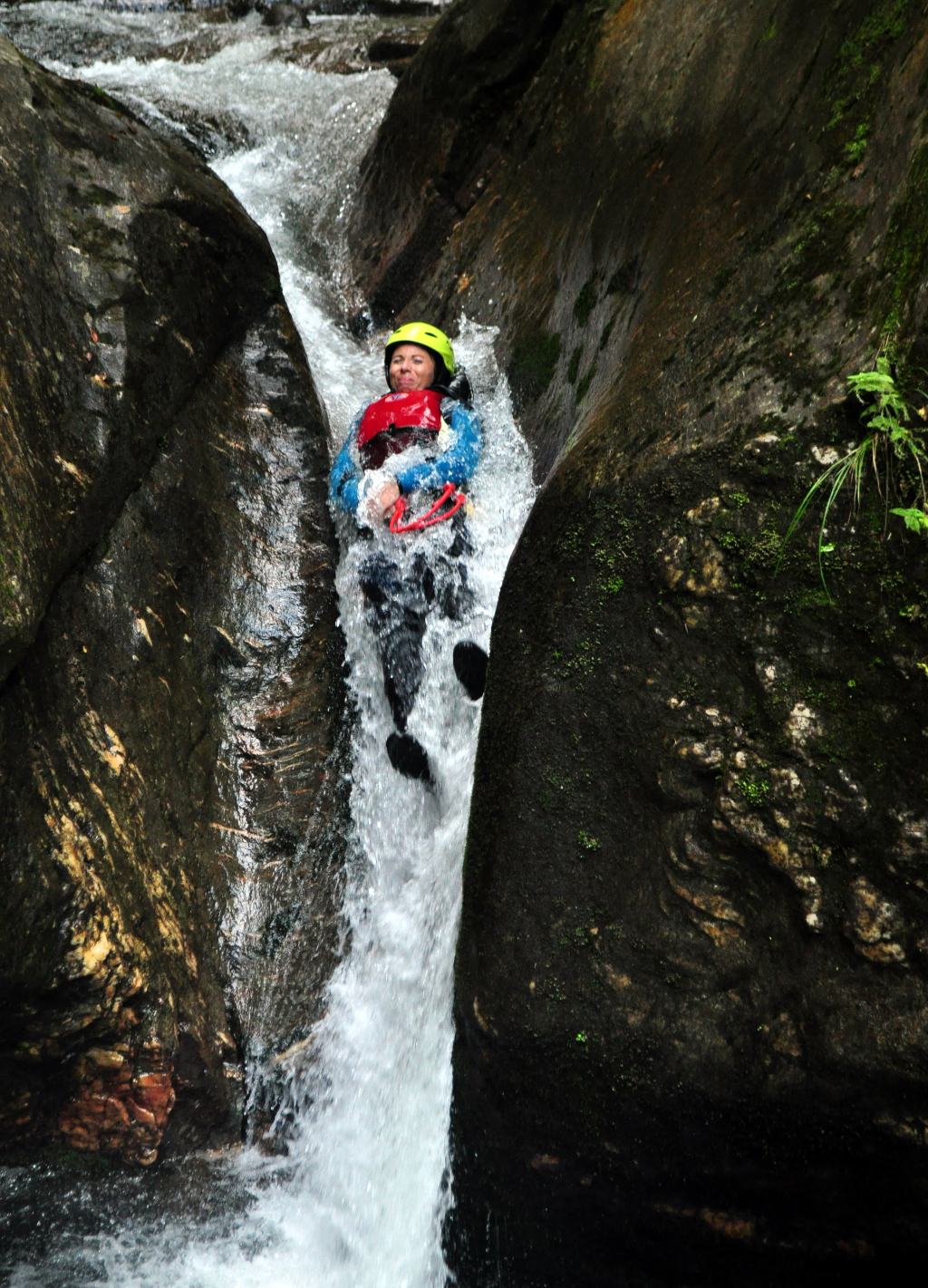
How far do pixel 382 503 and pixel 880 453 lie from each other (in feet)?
9.15

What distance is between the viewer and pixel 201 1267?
3.09 m

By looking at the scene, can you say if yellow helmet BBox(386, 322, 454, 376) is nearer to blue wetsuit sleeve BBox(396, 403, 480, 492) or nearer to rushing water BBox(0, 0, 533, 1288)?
rushing water BBox(0, 0, 533, 1288)

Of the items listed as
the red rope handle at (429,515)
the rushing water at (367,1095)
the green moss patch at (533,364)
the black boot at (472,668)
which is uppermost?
the green moss patch at (533,364)

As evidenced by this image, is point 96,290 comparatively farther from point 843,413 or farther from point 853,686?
point 853,686

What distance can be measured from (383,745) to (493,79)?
548 centimetres

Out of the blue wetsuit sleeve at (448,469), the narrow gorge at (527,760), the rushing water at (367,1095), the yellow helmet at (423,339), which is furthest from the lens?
the yellow helmet at (423,339)

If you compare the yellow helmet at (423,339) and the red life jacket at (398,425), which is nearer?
the red life jacket at (398,425)

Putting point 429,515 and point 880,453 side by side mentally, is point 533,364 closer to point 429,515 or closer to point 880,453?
point 429,515

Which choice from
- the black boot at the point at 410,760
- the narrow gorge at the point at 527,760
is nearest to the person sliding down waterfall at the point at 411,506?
the black boot at the point at 410,760

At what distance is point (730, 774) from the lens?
8.27 feet

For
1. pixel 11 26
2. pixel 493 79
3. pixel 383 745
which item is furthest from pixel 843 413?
pixel 11 26

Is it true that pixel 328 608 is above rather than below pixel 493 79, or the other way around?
below

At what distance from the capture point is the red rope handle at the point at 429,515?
457cm

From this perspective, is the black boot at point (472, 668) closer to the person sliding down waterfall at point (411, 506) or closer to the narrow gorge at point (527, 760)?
the person sliding down waterfall at point (411, 506)
